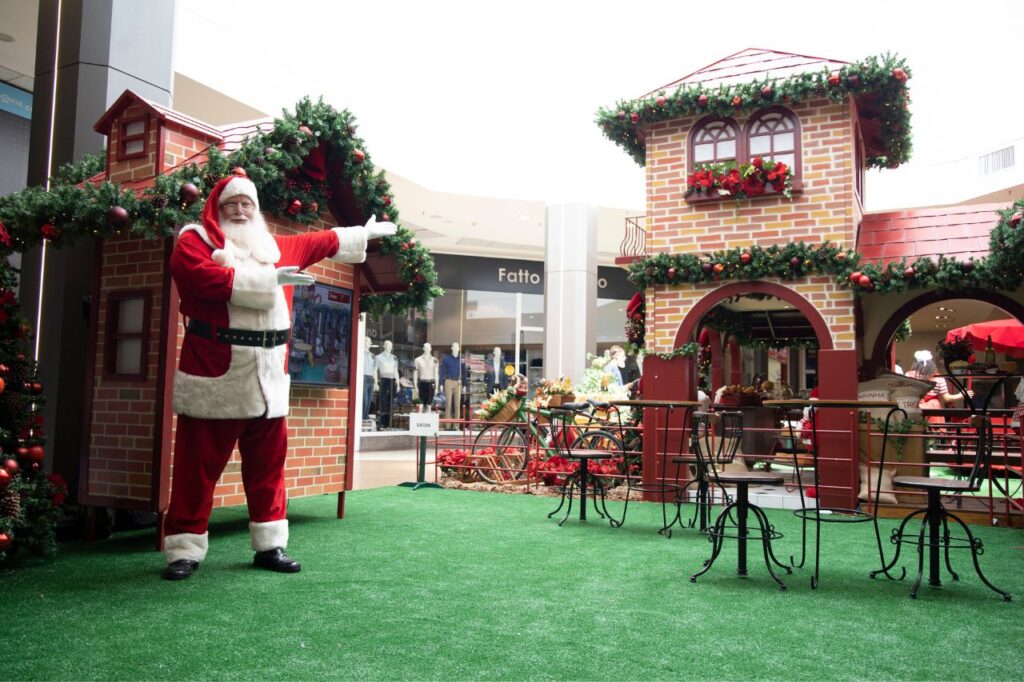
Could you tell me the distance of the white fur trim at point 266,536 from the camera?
411 centimetres

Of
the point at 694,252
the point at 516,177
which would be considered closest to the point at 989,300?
the point at 694,252

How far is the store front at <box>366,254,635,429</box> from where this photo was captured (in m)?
18.6

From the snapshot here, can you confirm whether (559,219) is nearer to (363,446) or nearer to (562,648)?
(363,446)

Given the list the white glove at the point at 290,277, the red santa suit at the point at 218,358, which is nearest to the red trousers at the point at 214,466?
the red santa suit at the point at 218,358

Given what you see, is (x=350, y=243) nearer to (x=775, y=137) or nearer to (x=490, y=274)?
(x=775, y=137)

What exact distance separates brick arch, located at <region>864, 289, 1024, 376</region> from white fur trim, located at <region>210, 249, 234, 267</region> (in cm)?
642

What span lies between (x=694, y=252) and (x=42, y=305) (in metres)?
5.71

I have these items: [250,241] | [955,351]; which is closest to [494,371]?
[955,351]

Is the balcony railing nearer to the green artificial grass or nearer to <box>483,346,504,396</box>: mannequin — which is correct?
the green artificial grass

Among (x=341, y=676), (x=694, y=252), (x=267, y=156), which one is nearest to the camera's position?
(x=341, y=676)

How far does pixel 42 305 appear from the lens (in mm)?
5582

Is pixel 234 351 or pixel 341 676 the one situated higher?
pixel 234 351

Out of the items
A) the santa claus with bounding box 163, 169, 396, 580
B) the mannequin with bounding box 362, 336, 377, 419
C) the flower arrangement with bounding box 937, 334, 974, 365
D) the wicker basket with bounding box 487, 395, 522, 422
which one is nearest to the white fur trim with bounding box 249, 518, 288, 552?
the santa claus with bounding box 163, 169, 396, 580

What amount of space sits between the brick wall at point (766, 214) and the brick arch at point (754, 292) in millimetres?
52
